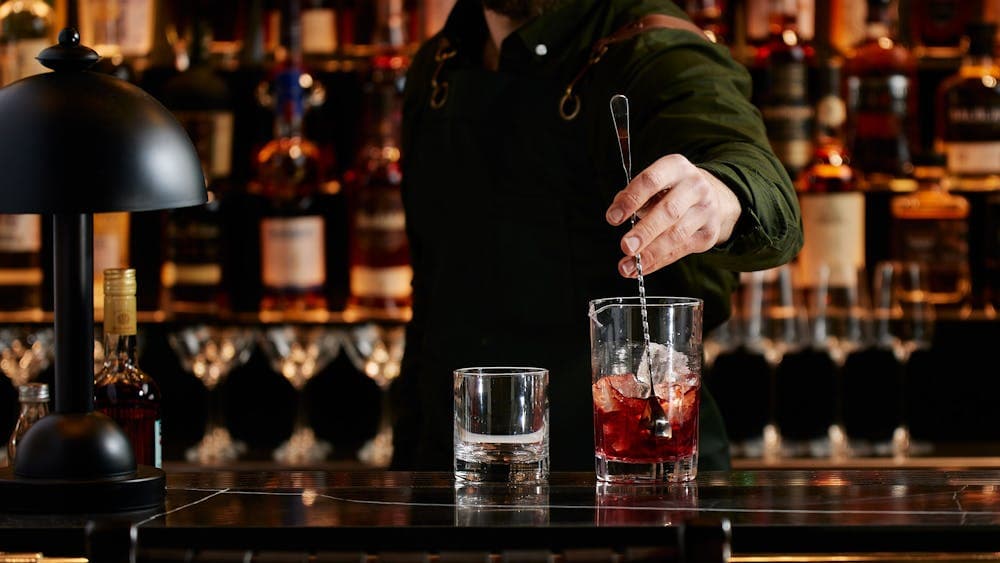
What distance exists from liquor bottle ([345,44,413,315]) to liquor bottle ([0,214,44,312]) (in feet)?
2.28

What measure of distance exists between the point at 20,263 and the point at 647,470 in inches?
86.0

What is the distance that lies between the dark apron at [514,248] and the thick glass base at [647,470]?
603mm

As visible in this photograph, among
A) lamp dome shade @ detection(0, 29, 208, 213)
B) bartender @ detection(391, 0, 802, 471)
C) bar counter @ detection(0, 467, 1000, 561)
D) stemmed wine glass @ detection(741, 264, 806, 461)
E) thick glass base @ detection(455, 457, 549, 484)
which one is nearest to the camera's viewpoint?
bar counter @ detection(0, 467, 1000, 561)

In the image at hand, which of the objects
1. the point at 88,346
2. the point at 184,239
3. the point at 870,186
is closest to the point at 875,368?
the point at 870,186

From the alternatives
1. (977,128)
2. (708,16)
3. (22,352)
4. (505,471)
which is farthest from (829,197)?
(505,471)

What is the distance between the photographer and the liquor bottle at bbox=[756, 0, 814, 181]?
2865 mm

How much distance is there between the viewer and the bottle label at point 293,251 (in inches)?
114

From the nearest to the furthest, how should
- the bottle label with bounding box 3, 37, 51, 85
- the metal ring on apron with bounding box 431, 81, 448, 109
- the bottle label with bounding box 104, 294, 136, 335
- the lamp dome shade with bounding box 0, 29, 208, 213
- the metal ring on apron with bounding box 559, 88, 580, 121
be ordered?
the lamp dome shade with bounding box 0, 29, 208, 213
the bottle label with bounding box 104, 294, 136, 335
the metal ring on apron with bounding box 559, 88, 580, 121
the metal ring on apron with bounding box 431, 81, 448, 109
the bottle label with bounding box 3, 37, 51, 85

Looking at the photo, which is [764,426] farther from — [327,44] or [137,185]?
[137,185]

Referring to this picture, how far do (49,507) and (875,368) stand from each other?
2340 millimetres

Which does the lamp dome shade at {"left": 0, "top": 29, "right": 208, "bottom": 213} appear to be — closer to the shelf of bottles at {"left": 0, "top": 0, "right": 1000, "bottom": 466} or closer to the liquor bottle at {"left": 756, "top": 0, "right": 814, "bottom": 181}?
the shelf of bottles at {"left": 0, "top": 0, "right": 1000, "bottom": 466}

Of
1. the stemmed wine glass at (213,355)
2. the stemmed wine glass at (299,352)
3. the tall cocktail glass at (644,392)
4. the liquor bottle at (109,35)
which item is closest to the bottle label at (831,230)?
the stemmed wine glass at (299,352)

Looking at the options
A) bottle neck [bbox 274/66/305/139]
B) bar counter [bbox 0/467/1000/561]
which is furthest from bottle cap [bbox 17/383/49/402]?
bottle neck [bbox 274/66/305/139]

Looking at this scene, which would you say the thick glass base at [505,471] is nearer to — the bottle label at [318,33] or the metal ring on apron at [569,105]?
the metal ring on apron at [569,105]
